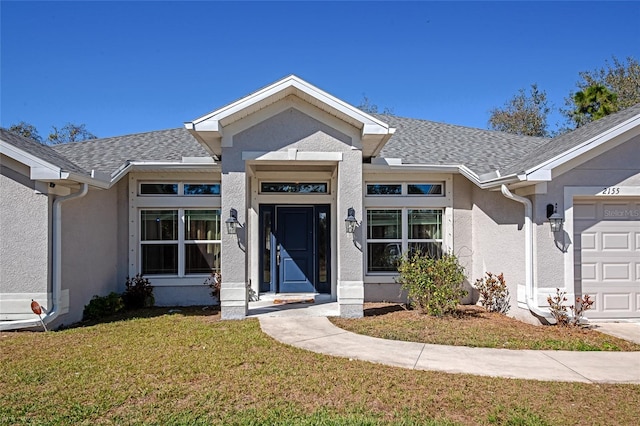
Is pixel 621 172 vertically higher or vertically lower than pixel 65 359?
higher

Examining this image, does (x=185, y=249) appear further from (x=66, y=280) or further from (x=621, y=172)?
(x=621, y=172)

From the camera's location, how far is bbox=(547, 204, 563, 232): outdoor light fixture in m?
7.98

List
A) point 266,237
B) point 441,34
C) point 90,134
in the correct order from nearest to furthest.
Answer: point 266,237
point 441,34
point 90,134

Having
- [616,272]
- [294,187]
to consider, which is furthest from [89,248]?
[616,272]

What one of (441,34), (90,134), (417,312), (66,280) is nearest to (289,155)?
(417,312)

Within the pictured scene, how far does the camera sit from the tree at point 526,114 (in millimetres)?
30250

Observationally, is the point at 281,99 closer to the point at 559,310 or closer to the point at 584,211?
the point at 584,211

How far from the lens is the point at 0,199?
7.88 meters

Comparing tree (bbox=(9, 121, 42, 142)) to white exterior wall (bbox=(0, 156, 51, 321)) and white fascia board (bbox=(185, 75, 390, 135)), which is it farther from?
white fascia board (bbox=(185, 75, 390, 135))

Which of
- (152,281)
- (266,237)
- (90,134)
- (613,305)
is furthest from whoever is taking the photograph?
(90,134)

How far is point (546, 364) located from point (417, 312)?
3.41m

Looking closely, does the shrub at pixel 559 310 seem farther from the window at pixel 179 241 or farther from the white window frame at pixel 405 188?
the window at pixel 179 241

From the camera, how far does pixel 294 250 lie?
453 inches

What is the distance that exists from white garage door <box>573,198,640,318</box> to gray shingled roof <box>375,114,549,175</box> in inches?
96.9
